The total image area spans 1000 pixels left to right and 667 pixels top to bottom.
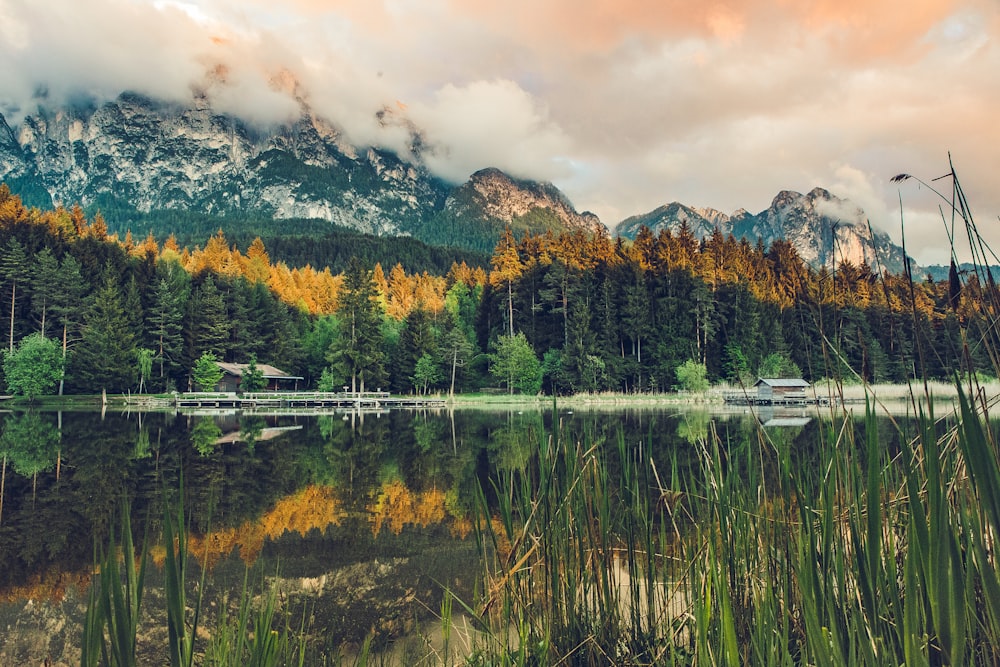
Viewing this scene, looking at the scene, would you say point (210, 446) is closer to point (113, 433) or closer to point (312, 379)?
point (113, 433)

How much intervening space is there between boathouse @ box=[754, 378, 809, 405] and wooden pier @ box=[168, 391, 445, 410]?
2229 cm

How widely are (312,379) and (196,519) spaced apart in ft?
179

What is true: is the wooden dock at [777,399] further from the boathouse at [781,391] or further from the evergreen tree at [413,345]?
the evergreen tree at [413,345]

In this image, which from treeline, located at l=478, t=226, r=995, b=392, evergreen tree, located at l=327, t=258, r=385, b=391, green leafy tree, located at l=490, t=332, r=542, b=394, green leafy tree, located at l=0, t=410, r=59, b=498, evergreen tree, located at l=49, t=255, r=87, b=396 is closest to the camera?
green leafy tree, located at l=0, t=410, r=59, b=498

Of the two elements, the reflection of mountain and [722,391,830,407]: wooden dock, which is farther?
[722,391,830,407]: wooden dock

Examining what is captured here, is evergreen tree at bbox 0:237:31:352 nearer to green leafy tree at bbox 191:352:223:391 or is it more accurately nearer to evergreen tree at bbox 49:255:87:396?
evergreen tree at bbox 49:255:87:396

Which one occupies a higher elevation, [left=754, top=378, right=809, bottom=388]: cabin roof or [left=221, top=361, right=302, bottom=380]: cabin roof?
[left=221, top=361, right=302, bottom=380]: cabin roof

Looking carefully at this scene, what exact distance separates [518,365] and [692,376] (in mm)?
12858

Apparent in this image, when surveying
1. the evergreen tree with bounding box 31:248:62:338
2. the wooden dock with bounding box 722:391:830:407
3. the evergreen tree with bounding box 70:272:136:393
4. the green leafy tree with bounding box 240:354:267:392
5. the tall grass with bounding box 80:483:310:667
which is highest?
the evergreen tree with bounding box 31:248:62:338

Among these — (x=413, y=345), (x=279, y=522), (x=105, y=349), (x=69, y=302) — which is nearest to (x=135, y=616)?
(x=279, y=522)

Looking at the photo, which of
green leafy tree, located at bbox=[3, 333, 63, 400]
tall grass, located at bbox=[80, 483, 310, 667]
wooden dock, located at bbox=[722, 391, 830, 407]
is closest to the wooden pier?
green leafy tree, located at bbox=[3, 333, 63, 400]

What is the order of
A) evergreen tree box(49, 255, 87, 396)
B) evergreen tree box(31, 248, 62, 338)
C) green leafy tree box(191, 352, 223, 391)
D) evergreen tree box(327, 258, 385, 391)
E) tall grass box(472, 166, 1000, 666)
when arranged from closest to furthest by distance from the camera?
tall grass box(472, 166, 1000, 666) < evergreen tree box(31, 248, 62, 338) < evergreen tree box(49, 255, 87, 396) < green leafy tree box(191, 352, 223, 391) < evergreen tree box(327, 258, 385, 391)

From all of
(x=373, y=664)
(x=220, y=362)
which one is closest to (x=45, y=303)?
(x=220, y=362)

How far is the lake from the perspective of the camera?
4430 millimetres
